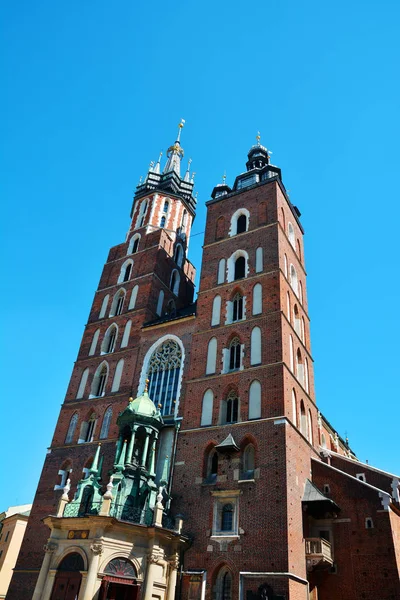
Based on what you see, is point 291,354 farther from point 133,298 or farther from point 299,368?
point 133,298

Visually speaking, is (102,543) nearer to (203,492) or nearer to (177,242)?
(203,492)

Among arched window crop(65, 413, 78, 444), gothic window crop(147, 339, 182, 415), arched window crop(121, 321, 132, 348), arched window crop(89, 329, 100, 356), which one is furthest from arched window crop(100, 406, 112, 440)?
arched window crop(89, 329, 100, 356)

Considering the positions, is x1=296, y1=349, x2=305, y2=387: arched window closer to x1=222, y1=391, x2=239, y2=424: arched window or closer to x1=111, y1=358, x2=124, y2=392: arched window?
x1=222, y1=391, x2=239, y2=424: arched window

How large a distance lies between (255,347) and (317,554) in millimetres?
10274

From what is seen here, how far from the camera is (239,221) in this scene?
33750 mm

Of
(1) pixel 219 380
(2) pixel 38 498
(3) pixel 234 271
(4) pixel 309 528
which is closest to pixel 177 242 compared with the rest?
(3) pixel 234 271

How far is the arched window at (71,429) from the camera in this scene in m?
30.4

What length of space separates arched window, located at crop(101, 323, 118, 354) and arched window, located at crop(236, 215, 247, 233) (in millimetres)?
11072

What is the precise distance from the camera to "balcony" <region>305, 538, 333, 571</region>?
832 inches

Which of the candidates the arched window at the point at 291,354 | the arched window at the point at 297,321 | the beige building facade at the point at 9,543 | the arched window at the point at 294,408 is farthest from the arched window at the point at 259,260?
the beige building facade at the point at 9,543

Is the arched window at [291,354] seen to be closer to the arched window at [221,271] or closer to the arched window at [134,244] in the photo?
the arched window at [221,271]

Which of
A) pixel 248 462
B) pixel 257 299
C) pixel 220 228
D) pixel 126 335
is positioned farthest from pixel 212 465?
pixel 220 228

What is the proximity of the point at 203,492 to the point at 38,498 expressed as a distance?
11540mm

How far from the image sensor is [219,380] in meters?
26.4
